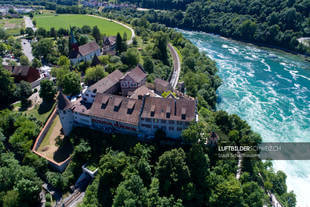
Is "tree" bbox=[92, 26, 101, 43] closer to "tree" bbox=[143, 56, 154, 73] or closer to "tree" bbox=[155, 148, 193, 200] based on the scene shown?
"tree" bbox=[143, 56, 154, 73]

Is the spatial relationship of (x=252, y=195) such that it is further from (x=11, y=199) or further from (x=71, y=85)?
(x=71, y=85)

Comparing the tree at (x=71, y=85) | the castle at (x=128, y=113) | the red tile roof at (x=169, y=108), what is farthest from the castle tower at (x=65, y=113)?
the red tile roof at (x=169, y=108)

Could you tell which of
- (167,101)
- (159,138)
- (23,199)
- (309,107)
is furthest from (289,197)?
(23,199)

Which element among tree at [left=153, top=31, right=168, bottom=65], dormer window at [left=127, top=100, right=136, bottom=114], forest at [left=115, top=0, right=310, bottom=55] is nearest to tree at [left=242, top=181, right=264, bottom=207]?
dormer window at [left=127, top=100, right=136, bottom=114]

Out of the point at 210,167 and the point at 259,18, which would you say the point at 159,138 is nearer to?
the point at 210,167

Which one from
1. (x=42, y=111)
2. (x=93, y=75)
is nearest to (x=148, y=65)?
(x=93, y=75)

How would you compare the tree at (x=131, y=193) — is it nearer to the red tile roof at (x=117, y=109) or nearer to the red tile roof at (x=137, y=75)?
the red tile roof at (x=117, y=109)
